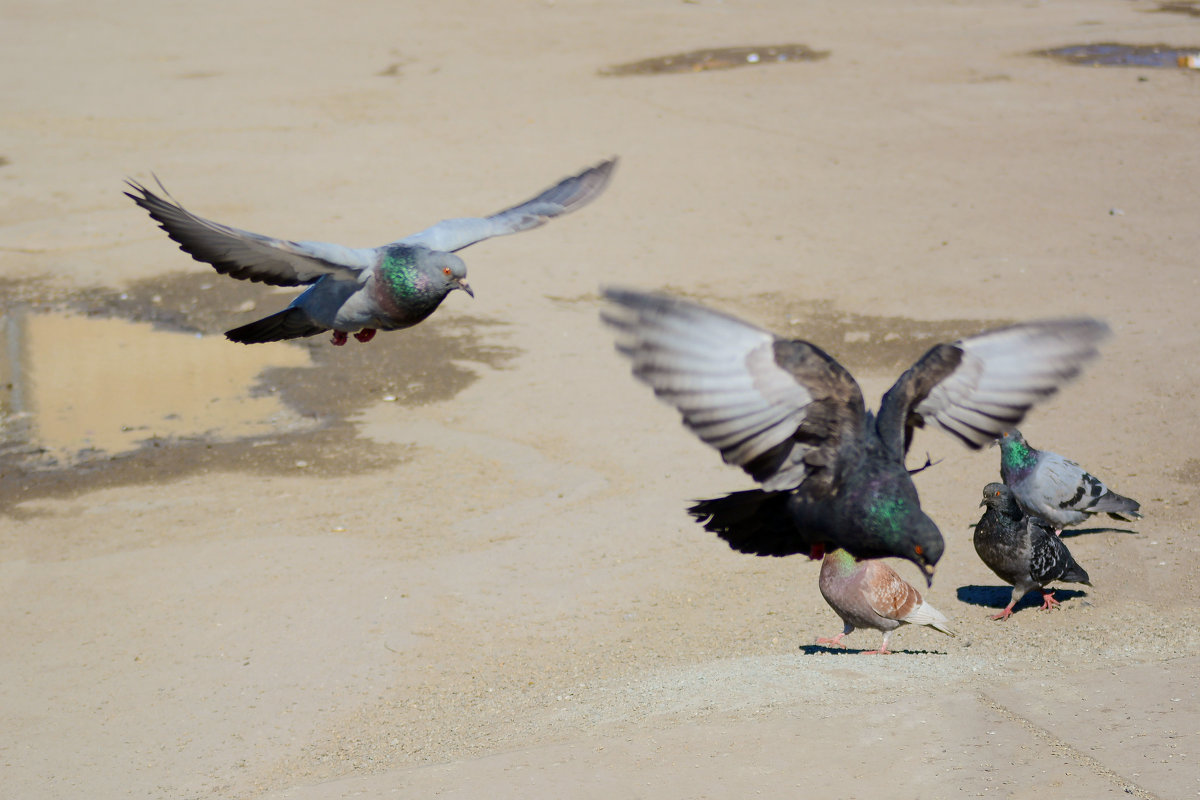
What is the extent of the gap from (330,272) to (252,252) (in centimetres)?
34

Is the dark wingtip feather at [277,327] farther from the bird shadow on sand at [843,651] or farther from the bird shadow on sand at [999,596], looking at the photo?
the bird shadow on sand at [999,596]

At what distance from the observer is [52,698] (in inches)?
271

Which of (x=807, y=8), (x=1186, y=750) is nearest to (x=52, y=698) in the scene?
(x=1186, y=750)

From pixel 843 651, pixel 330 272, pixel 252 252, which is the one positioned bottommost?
pixel 843 651

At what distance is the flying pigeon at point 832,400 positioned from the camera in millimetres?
3842

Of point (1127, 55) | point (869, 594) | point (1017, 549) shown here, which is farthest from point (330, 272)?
point (1127, 55)

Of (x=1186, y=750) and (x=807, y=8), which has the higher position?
(x=807, y=8)

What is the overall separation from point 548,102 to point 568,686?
11717 mm

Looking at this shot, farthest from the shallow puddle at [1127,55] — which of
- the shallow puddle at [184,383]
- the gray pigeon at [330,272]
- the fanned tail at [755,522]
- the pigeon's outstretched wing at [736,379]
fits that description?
the pigeon's outstretched wing at [736,379]

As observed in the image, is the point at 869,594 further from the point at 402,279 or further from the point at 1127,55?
the point at 1127,55

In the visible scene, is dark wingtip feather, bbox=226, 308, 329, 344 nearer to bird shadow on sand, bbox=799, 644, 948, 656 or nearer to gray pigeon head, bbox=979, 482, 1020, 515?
bird shadow on sand, bbox=799, 644, 948, 656

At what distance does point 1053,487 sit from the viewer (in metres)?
7.40

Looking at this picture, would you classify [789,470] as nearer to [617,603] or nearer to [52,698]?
[617,603]

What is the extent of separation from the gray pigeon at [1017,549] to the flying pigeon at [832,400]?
282 cm
